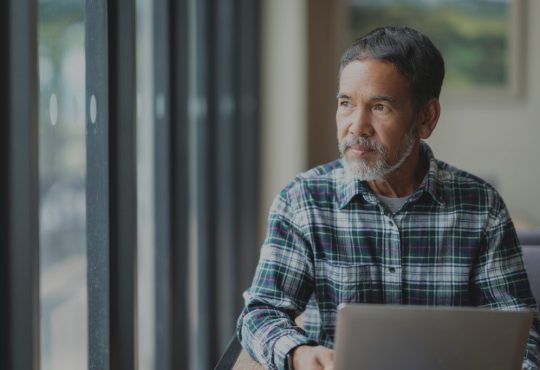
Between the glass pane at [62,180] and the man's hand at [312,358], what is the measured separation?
1.85 feet

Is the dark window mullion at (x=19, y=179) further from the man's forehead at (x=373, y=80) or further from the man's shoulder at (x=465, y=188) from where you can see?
the man's shoulder at (x=465, y=188)

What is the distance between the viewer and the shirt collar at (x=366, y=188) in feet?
4.93

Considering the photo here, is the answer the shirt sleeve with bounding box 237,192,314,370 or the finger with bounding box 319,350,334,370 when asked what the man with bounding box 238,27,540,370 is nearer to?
the shirt sleeve with bounding box 237,192,314,370

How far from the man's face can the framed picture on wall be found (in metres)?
3.23

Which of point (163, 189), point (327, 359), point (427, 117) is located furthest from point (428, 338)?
point (163, 189)

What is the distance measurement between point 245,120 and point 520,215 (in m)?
1.52

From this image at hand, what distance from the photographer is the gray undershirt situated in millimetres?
1532

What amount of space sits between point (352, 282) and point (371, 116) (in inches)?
11.9

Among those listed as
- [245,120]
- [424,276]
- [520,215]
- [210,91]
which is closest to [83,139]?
[424,276]

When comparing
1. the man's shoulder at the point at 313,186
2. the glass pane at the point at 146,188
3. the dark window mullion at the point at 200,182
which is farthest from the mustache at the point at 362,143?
the dark window mullion at the point at 200,182

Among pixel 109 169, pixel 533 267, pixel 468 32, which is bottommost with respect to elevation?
pixel 533 267

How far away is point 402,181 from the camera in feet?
5.13

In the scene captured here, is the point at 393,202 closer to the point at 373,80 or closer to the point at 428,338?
the point at 373,80

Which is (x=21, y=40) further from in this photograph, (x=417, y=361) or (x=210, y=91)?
(x=210, y=91)
